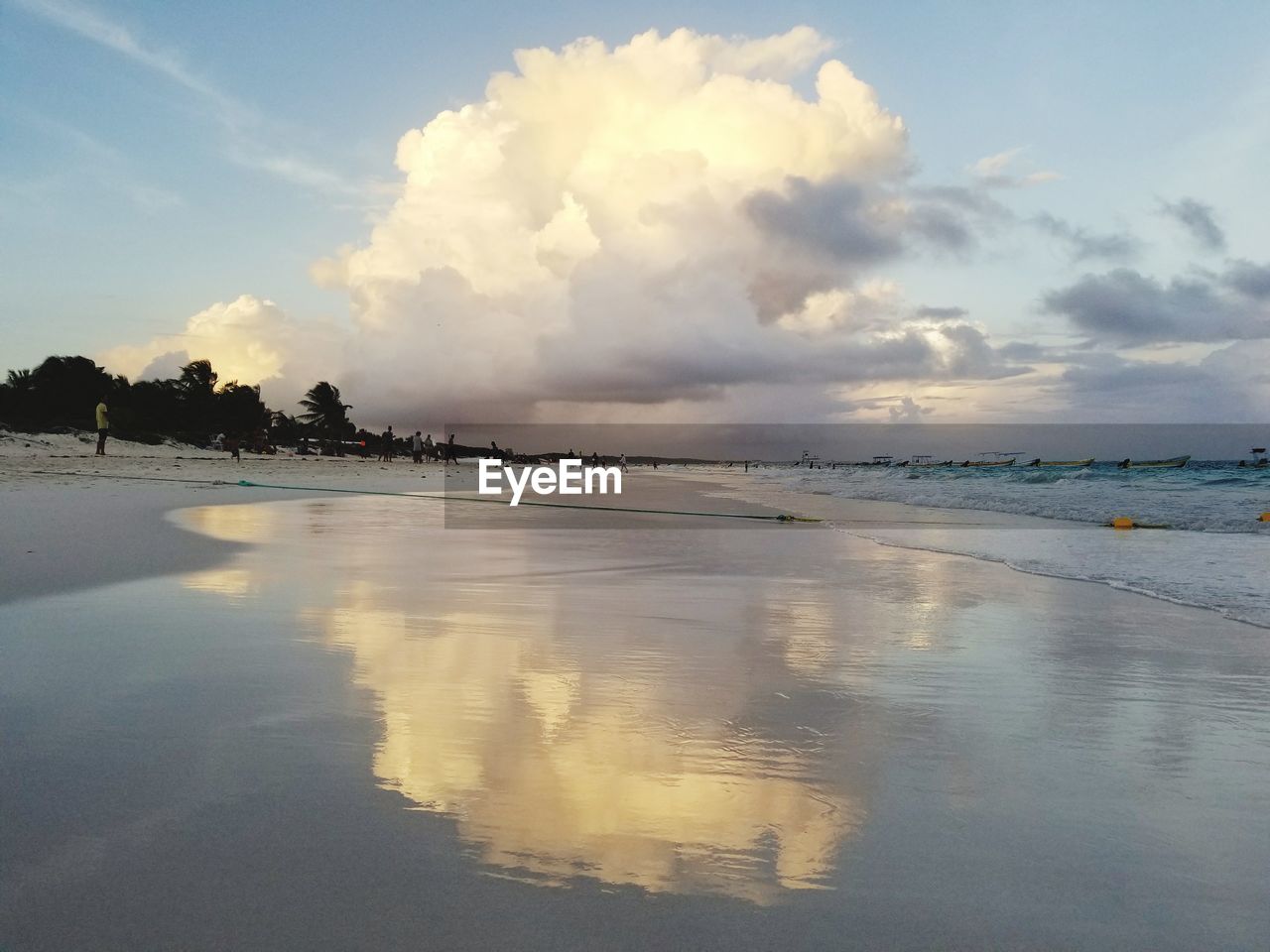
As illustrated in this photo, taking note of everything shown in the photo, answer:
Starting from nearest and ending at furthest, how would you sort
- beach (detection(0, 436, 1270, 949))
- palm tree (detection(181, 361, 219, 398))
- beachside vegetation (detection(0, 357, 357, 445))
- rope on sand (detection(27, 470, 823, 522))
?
beach (detection(0, 436, 1270, 949)) < rope on sand (detection(27, 470, 823, 522)) < beachside vegetation (detection(0, 357, 357, 445)) < palm tree (detection(181, 361, 219, 398))

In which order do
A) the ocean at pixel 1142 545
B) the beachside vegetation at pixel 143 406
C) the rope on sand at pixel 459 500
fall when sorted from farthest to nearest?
the beachside vegetation at pixel 143 406 < the rope on sand at pixel 459 500 < the ocean at pixel 1142 545

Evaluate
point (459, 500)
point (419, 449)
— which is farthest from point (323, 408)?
point (459, 500)

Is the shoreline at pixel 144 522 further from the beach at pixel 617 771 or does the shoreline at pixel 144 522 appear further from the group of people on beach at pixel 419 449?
the group of people on beach at pixel 419 449

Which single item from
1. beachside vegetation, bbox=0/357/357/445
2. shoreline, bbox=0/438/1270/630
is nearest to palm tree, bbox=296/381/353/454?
beachside vegetation, bbox=0/357/357/445

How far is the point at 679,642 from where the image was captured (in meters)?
5.19

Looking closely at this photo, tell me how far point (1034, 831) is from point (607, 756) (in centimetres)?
149

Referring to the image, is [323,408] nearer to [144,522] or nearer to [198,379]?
[198,379]

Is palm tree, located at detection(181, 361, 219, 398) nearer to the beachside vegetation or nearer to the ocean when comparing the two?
the beachside vegetation

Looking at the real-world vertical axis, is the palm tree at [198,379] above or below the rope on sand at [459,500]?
above

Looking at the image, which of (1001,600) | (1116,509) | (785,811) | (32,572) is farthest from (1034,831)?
(1116,509)

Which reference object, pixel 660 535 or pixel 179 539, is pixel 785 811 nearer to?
pixel 179 539

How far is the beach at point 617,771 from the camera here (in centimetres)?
204

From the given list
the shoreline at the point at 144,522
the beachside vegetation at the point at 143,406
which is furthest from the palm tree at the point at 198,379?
the shoreline at the point at 144,522

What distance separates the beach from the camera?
6.70 feet
